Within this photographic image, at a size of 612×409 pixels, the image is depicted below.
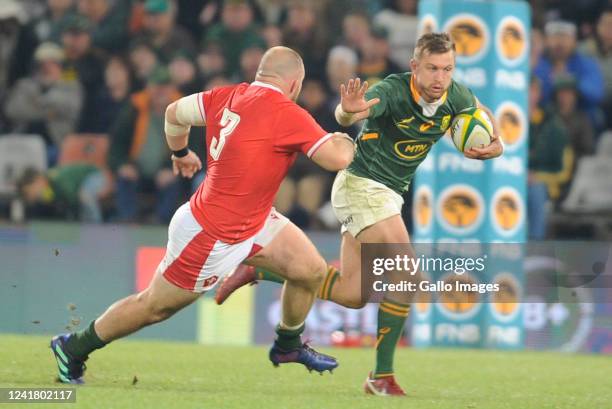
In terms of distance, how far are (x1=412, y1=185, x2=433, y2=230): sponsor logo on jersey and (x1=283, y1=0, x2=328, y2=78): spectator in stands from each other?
8.45ft

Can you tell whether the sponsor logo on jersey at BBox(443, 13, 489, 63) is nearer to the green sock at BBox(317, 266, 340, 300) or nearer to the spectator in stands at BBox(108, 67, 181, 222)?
the spectator in stands at BBox(108, 67, 181, 222)

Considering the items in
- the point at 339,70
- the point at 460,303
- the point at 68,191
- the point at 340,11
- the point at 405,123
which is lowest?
the point at 460,303

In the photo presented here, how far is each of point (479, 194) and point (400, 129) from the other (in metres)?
4.68

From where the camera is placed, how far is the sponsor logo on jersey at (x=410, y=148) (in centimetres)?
938

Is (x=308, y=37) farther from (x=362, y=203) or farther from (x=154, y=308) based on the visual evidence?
(x=154, y=308)

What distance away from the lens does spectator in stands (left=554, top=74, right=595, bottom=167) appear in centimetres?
1583

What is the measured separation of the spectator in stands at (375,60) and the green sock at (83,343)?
767cm

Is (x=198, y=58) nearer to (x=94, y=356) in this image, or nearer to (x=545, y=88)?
(x=545, y=88)

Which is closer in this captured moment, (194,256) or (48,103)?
(194,256)

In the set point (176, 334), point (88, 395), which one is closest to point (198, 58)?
point (176, 334)

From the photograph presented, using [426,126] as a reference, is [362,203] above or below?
below

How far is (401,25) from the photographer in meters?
16.6

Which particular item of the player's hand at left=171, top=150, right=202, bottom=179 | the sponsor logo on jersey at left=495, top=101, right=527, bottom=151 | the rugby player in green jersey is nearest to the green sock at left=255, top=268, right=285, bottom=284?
the rugby player in green jersey

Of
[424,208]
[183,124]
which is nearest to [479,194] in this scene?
[424,208]
